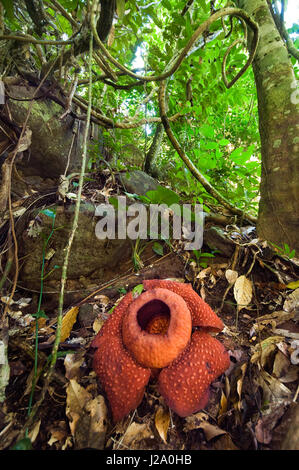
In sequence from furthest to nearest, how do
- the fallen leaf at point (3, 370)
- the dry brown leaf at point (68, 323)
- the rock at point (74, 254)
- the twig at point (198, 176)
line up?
1. the twig at point (198, 176)
2. the rock at point (74, 254)
3. the dry brown leaf at point (68, 323)
4. the fallen leaf at point (3, 370)

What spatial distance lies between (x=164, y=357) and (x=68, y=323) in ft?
2.86

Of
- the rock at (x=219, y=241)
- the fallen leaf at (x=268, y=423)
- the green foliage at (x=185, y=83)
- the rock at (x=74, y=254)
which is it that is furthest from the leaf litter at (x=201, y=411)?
the green foliage at (x=185, y=83)

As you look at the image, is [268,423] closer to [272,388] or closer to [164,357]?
[272,388]

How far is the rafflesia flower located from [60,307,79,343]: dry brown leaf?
46cm

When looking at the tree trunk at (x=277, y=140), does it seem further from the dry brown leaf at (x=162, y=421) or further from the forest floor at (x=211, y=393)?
the dry brown leaf at (x=162, y=421)

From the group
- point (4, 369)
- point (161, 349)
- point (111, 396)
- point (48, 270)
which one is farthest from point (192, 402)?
point (48, 270)

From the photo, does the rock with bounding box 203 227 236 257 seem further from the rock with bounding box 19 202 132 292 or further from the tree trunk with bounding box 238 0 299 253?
the rock with bounding box 19 202 132 292

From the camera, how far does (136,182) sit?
3053 mm

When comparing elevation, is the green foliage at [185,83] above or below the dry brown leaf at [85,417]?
above

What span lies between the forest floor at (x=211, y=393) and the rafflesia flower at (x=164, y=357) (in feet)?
0.30

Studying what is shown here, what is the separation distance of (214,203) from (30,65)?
279 centimetres

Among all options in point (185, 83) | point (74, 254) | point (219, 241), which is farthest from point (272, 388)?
point (185, 83)

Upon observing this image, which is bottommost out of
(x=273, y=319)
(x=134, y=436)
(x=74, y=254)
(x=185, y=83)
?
(x=134, y=436)

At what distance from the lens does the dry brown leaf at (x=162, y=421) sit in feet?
2.98
